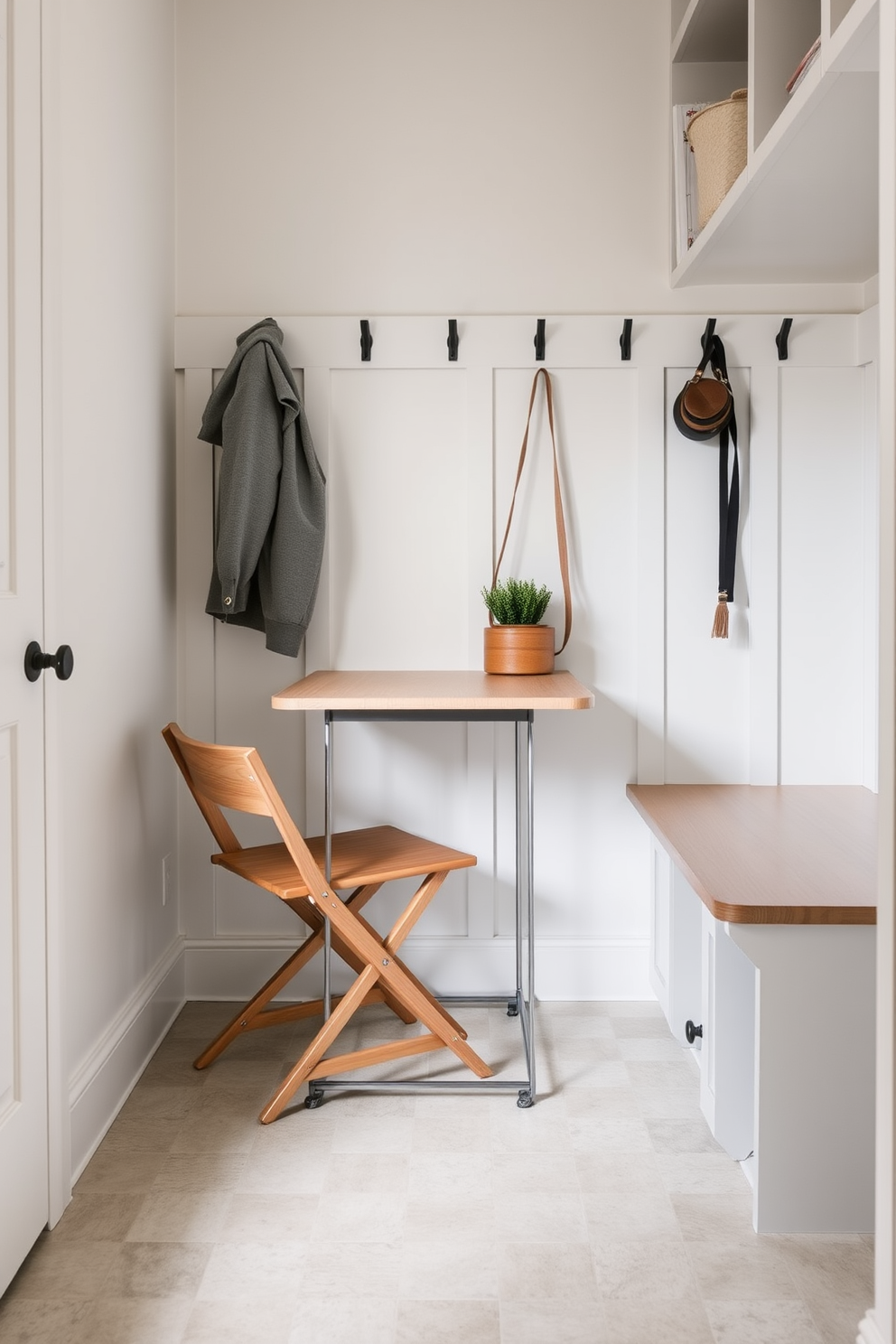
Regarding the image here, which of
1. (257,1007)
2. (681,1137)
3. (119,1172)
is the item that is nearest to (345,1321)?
(119,1172)

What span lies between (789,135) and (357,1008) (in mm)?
1932

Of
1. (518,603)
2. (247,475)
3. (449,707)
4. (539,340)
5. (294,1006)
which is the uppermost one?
(539,340)

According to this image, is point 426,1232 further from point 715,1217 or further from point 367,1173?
point 715,1217

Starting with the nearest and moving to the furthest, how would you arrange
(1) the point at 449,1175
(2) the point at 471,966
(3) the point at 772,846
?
(1) the point at 449,1175, (3) the point at 772,846, (2) the point at 471,966

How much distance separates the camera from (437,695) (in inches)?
82.8

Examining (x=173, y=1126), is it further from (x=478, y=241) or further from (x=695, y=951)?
(x=478, y=241)

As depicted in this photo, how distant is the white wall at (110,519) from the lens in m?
1.86

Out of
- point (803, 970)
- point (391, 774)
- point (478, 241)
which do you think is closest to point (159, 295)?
point (478, 241)

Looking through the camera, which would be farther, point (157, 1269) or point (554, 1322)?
point (157, 1269)

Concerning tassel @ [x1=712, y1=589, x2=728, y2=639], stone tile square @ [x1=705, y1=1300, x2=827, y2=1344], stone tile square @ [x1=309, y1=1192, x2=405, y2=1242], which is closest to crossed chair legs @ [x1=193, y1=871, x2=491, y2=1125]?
stone tile square @ [x1=309, y1=1192, x2=405, y2=1242]

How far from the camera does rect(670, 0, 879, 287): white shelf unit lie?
163 centimetres

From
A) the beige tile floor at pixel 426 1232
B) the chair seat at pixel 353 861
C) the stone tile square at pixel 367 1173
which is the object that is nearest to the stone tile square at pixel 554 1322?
the beige tile floor at pixel 426 1232

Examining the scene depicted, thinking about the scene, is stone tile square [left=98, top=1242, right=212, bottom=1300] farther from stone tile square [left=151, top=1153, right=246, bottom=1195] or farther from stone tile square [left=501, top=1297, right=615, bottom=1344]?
stone tile square [left=501, top=1297, right=615, bottom=1344]

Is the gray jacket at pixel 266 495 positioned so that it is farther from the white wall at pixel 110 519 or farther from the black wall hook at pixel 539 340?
the black wall hook at pixel 539 340
